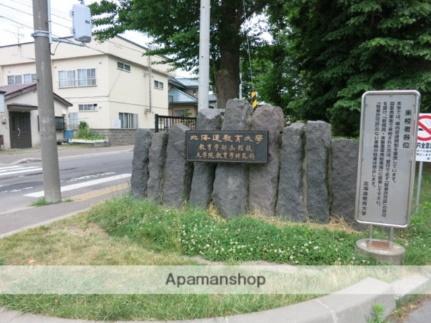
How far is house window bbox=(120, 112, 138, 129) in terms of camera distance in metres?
27.7

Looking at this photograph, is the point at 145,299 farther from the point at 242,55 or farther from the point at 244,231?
the point at 242,55

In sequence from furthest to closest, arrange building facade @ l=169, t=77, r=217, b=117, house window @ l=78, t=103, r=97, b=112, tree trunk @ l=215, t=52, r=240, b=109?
building facade @ l=169, t=77, r=217, b=117, house window @ l=78, t=103, r=97, b=112, tree trunk @ l=215, t=52, r=240, b=109

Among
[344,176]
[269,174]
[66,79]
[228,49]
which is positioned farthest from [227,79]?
[66,79]

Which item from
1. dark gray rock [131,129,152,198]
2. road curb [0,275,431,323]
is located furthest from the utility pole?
road curb [0,275,431,323]

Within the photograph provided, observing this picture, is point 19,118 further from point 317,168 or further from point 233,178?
point 317,168

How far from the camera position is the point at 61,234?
4.31 meters

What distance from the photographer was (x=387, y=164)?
3.65 m

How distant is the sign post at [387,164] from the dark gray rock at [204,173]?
206 cm

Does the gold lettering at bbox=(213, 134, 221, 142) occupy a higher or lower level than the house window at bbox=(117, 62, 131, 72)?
lower

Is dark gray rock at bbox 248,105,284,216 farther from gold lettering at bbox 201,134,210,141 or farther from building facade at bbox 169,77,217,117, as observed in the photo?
building facade at bbox 169,77,217,117

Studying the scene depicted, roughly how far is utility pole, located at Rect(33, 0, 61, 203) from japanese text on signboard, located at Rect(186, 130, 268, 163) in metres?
2.79

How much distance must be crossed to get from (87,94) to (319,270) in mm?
26091

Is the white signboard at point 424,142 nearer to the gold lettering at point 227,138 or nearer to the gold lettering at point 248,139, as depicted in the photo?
the gold lettering at point 248,139

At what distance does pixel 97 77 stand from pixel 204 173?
23409 mm
